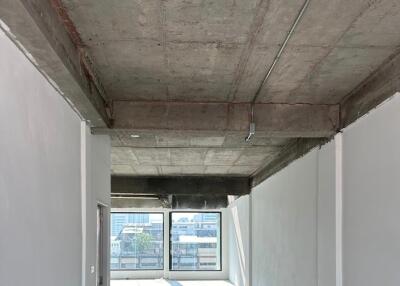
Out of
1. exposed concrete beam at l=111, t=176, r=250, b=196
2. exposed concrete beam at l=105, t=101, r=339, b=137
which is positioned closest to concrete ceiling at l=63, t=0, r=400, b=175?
exposed concrete beam at l=105, t=101, r=339, b=137

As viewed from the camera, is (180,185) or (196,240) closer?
(180,185)

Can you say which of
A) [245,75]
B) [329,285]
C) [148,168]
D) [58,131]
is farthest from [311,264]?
[148,168]

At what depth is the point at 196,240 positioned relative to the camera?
60.5ft

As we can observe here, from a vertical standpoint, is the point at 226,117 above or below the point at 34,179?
above

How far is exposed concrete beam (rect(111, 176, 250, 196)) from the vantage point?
1202cm

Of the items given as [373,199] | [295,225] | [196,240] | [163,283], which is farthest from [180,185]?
[373,199]

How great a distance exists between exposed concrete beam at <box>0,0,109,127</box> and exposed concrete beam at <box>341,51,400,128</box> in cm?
246

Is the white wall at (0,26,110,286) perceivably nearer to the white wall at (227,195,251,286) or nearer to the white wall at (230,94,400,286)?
the white wall at (230,94,400,286)

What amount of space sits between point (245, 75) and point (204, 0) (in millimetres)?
1676

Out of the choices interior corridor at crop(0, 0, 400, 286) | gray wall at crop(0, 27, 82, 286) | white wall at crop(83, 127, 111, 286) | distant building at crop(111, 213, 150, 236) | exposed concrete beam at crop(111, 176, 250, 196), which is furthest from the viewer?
distant building at crop(111, 213, 150, 236)

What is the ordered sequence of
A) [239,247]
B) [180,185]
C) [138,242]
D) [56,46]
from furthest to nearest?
[138,242], [239,247], [180,185], [56,46]

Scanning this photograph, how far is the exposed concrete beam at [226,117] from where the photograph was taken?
224 inches

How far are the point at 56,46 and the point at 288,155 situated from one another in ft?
17.6

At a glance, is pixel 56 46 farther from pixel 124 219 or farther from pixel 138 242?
pixel 138 242
